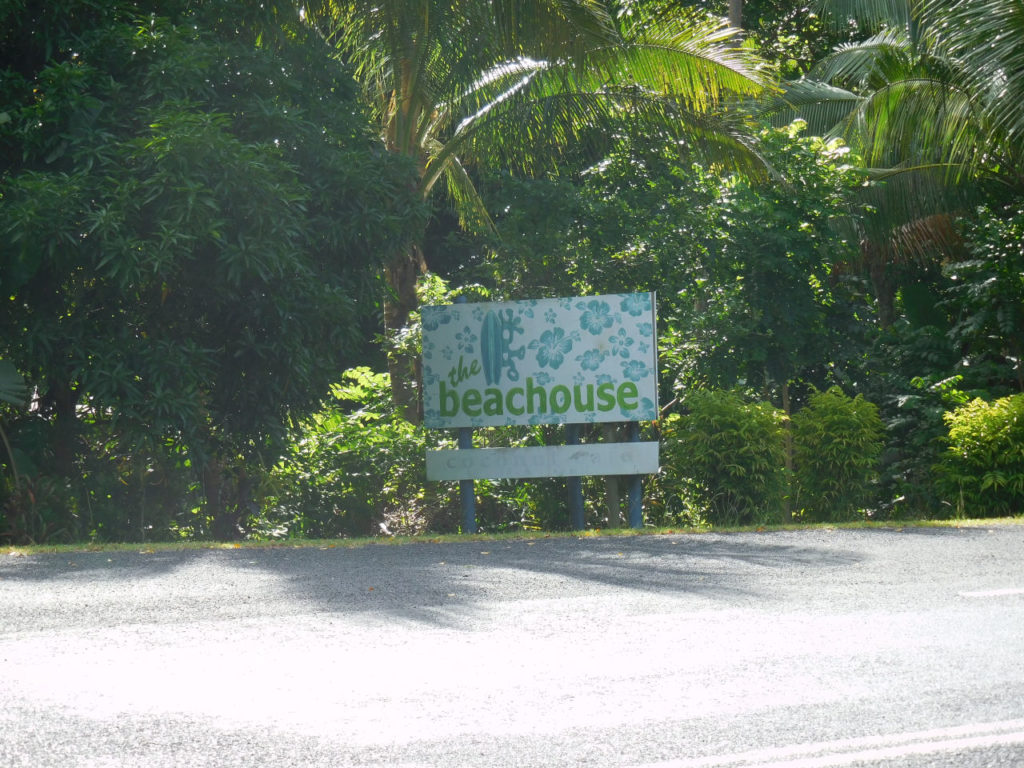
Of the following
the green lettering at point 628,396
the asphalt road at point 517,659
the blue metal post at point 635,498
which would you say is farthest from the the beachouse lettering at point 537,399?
the asphalt road at point 517,659

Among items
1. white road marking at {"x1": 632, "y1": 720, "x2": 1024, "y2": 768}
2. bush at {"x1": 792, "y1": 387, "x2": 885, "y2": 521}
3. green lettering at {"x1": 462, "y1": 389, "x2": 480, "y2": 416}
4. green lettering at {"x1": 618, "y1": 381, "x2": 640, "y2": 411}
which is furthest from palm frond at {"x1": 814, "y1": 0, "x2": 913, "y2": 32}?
white road marking at {"x1": 632, "y1": 720, "x2": 1024, "y2": 768}

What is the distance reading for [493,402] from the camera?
456 inches

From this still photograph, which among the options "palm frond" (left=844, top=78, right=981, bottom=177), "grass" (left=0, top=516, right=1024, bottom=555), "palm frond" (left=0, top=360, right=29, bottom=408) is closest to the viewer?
"grass" (left=0, top=516, right=1024, bottom=555)

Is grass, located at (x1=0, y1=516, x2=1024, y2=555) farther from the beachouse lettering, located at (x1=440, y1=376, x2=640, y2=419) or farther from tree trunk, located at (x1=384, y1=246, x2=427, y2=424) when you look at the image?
tree trunk, located at (x1=384, y1=246, x2=427, y2=424)

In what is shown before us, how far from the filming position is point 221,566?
7.89 meters

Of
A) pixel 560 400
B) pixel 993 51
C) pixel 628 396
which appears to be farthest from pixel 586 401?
pixel 993 51

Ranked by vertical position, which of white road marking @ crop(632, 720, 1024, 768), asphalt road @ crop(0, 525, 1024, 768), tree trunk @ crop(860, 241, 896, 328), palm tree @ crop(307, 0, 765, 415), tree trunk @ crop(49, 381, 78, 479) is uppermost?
palm tree @ crop(307, 0, 765, 415)

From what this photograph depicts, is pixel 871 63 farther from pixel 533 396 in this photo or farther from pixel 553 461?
pixel 553 461

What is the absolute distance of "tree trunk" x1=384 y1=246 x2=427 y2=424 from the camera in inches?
559

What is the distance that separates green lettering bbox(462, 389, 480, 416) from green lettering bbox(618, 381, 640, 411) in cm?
143

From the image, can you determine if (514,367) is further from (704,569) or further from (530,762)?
(530,762)

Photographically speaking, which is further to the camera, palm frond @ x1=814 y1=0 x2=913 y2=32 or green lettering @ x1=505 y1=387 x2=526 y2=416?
palm frond @ x1=814 y1=0 x2=913 y2=32

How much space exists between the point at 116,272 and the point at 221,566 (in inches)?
109

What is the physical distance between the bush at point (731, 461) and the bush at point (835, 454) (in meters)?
0.53
